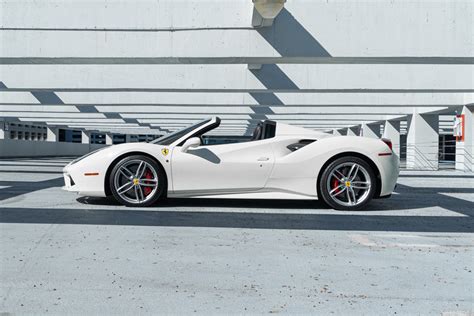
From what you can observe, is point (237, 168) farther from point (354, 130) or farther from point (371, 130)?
point (354, 130)

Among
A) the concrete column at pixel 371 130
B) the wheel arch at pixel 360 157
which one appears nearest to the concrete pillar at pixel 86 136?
the concrete column at pixel 371 130

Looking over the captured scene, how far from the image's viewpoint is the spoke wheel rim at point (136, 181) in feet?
19.8

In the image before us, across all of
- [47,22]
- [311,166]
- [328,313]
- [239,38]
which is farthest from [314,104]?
[328,313]

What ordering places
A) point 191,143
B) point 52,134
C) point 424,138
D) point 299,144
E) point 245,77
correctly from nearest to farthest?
point 191,143 < point 299,144 < point 245,77 < point 424,138 < point 52,134

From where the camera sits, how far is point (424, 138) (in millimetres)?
22016

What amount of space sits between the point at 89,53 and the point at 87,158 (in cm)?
391

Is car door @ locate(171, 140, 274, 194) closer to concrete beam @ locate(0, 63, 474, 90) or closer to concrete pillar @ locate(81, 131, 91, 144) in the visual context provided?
concrete beam @ locate(0, 63, 474, 90)

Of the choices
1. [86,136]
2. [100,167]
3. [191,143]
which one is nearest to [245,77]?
[191,143]

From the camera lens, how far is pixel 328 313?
2.39m

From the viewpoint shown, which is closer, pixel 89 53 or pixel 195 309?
pixel 195 309

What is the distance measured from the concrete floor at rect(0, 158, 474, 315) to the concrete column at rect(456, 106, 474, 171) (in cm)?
1400

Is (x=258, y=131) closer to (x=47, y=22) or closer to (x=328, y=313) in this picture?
(x=328, y=313)

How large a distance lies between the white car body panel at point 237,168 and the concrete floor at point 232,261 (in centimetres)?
27

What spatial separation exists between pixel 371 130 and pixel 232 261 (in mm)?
26840
